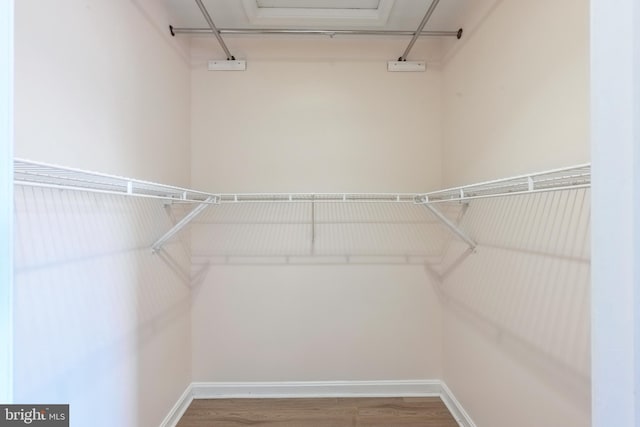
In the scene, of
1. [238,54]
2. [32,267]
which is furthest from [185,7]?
[32,267]

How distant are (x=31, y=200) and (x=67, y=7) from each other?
0.70 m

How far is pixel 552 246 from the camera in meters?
1.10

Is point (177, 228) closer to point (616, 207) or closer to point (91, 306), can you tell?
point (91, 306)

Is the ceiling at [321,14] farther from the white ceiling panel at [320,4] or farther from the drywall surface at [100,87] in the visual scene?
the drywall surface at [100,87]

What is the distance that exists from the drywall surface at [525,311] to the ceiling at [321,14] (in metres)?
1.21

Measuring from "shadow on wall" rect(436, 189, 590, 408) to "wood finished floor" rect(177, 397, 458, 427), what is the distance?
70 cm

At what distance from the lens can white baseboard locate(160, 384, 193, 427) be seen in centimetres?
174

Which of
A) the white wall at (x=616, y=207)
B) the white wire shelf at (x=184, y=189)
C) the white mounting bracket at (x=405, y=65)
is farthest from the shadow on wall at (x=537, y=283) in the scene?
the white mounting bracket at (x=405, y=65)

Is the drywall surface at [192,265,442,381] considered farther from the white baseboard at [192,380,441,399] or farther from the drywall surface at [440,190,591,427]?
the drywall surface at [440,190,591,427]

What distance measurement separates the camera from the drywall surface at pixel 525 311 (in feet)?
3.30

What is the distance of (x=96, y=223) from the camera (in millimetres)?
1173

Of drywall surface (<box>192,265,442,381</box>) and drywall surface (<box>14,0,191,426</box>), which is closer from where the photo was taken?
drywall surface (<box>14,0,191,426</box>)
